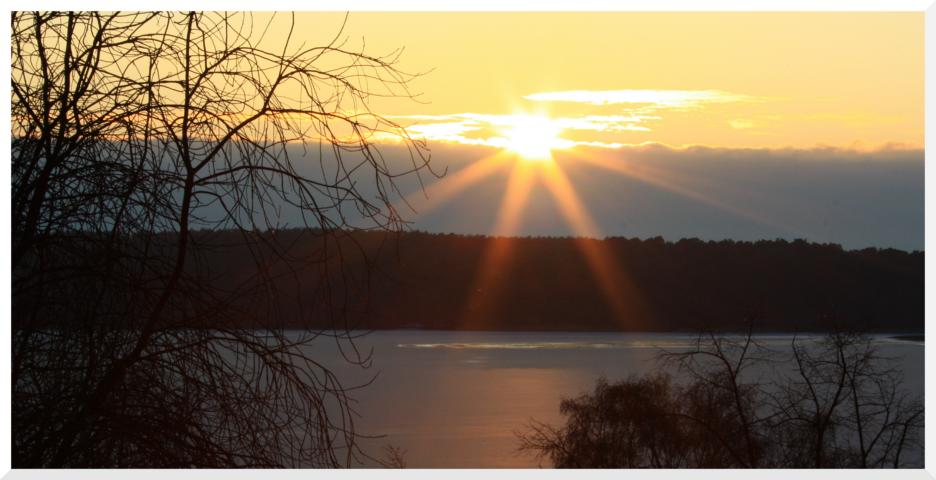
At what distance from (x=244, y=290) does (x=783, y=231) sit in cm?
2584

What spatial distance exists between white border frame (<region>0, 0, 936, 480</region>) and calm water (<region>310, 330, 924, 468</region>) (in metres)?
14.6

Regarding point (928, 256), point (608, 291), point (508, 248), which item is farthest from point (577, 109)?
point (608, 291)

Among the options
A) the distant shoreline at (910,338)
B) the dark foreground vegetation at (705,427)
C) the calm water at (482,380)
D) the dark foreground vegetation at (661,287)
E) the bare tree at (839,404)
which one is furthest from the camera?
the dark foreground vegetation at (661,287)

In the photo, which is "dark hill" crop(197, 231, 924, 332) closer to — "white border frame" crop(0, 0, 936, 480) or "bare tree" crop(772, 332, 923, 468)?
"bare tree" crop(772, 332, 923, 468)

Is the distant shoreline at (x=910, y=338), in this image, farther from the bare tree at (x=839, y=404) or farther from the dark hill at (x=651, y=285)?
the bare tree at (x=839, y=404)

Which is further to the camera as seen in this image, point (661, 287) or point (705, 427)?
point (661, 287)
